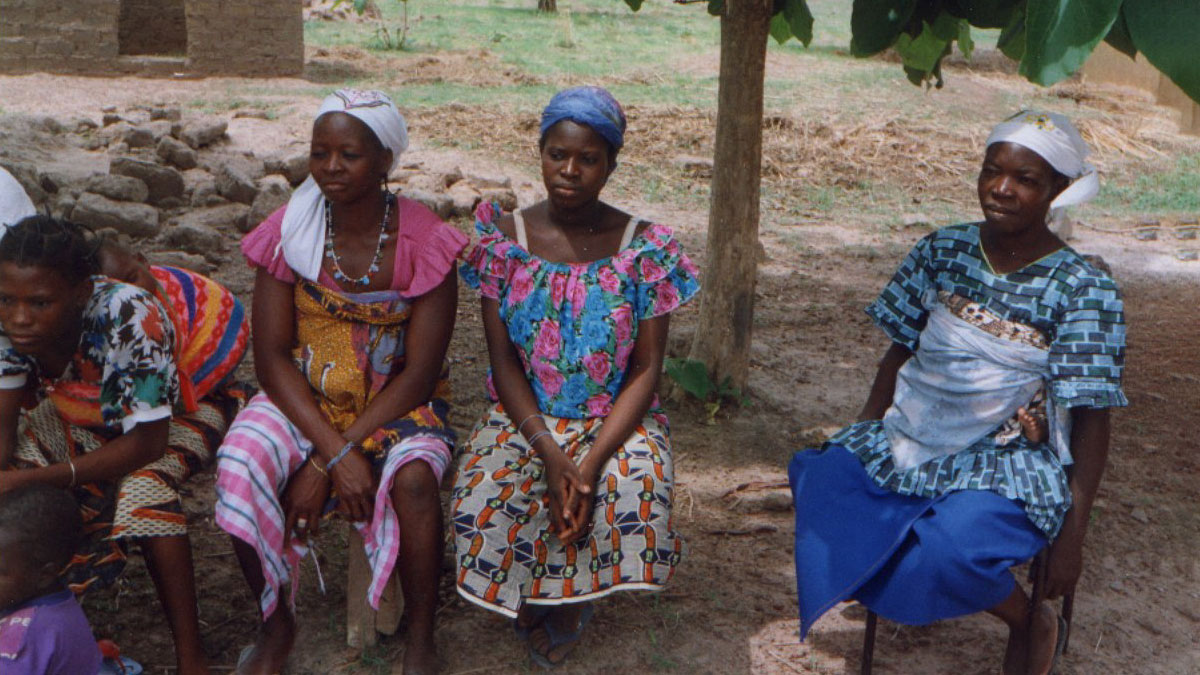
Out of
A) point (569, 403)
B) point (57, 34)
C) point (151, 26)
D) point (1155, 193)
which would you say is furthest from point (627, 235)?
point (151, 26)

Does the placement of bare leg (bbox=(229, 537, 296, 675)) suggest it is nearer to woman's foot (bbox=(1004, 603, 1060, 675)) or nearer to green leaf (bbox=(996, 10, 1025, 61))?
woman's foot (bbox=(1004, 603, 1060, 675))

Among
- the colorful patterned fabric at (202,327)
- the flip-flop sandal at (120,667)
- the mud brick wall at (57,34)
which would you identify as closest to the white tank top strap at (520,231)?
the colorful patterned fabric at (202,327)

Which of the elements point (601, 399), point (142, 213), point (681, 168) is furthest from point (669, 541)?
point (681, 168)

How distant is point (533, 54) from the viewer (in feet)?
49.4

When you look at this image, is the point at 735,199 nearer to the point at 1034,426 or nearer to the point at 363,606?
the point at 1034,426

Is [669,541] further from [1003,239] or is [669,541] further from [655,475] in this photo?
[1003,239]

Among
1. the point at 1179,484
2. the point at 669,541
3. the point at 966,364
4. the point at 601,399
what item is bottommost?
the point at 1179,484

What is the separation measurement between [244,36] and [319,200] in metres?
9.95

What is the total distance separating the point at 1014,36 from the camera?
344 centimetres

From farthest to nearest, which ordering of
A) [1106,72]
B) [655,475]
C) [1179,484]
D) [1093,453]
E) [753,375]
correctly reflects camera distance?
[1106,72]
[753,375]
[1179,484]
[655,475]
[1093,453]

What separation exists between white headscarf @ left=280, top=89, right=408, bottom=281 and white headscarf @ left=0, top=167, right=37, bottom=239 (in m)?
0.60

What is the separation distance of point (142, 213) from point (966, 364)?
15.7 feet

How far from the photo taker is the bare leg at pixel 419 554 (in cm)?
274

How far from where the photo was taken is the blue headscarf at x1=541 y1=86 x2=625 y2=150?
9.36ft
